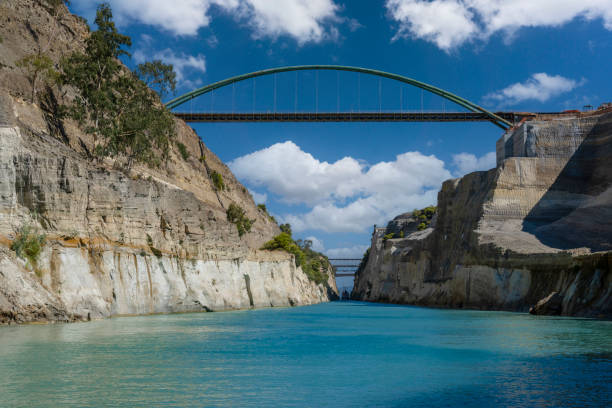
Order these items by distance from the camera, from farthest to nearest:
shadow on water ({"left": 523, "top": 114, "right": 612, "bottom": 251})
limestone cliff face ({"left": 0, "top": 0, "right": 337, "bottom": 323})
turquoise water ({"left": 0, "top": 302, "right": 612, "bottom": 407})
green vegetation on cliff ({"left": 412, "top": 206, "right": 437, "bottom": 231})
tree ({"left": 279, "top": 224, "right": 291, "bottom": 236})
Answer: tree ({"left": 279, "top": 224, "right": 291, "bottom": 236}) → green vegetation on cliff ({"left": 412, "top": 206, "right": 437, "bottom": 231}) → shadow on water ({"left": 523, "top": 114, "right": 612, "bottom": 251}) → limestone cliff face ({"left": 0, "top": 0, "right": 337, "bottom": 323}) → turquoise water ({"left": 0, "top": 302, "right": 612, "bottom": 407})

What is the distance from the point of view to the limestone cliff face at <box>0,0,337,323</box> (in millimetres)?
28297

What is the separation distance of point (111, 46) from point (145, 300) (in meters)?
21.6

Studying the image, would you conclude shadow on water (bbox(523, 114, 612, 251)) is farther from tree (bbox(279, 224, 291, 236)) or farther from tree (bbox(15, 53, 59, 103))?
tree (bbox(279, 224, 291, 236))

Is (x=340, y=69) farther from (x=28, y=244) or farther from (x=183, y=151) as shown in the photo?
(x=28, y=244)

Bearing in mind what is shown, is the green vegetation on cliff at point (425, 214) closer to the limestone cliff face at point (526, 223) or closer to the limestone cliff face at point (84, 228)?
the limestone cliff face at point (526, 223)

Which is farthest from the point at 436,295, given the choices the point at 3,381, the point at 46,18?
the point at 3,381

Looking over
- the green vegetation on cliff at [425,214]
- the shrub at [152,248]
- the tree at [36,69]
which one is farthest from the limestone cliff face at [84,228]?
the green vegetation on cliff at [425,214]

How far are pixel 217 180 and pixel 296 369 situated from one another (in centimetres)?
6864

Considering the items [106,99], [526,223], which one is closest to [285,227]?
[526,223]

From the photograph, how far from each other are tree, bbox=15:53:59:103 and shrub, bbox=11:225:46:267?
57.5 ft

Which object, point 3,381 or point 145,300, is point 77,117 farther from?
point 3,381

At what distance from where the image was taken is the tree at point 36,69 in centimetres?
4222

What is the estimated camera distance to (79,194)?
108 feet

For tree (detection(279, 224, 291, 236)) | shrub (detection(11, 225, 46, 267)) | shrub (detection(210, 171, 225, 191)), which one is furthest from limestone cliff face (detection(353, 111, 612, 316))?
tree (detection(279, 224, 291, 236))
